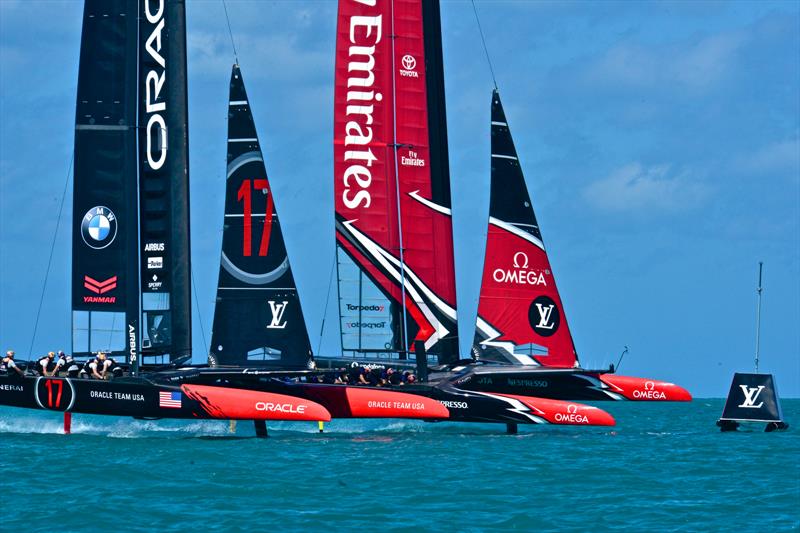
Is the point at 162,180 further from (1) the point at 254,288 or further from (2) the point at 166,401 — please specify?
(2) the point at 166,401

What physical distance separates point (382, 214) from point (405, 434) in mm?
4770

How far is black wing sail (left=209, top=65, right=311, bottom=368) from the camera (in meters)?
28.3

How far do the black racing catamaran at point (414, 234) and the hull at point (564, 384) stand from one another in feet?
0.13

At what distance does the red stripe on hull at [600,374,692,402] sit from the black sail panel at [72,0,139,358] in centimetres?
990

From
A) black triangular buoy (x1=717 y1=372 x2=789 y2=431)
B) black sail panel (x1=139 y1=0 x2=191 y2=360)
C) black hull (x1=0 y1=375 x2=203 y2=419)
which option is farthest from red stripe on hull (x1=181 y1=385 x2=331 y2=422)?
black triangular buoy (x1=717 y1=372 x2=789 y2=431)

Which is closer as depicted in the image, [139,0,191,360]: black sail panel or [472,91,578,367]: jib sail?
[139,0,191,360]: black sail panel

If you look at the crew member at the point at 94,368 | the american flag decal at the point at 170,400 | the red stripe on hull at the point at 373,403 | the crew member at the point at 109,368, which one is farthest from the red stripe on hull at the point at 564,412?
the crew member at the point at 94,368

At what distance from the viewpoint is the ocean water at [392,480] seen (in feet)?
57.7

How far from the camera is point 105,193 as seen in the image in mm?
27891

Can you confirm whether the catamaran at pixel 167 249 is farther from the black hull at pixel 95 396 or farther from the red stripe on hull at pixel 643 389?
the red stripe on hull at pixel 643 389

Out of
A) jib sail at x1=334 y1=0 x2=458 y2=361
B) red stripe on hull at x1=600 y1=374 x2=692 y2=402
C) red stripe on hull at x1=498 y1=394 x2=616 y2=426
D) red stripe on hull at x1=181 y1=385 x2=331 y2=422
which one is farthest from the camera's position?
jib sail at x1=334 y1=0 x2=458 y2=361

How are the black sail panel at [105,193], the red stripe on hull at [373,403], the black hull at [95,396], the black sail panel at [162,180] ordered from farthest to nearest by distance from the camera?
the black sail panel at [162,180] → the black sail panel at [105,193] → the red stripe on hull at [373,403] → the black hull at [95,396]

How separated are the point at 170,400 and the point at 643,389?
33.8 feet

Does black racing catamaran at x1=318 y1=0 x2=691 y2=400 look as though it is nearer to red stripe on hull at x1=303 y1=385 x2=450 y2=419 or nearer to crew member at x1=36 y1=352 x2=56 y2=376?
red stripe on hull at x1=303 y1=385 x2=450 y2=419
